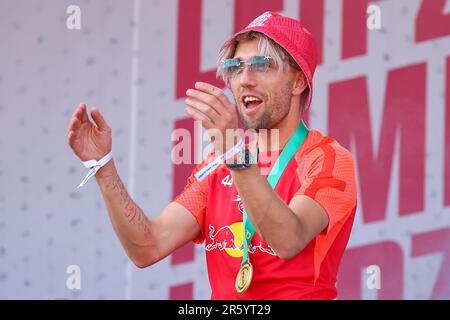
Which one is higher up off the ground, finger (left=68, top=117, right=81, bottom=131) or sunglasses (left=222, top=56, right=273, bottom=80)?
sunglasses (left=222, top=56, right=273, bottom=80)

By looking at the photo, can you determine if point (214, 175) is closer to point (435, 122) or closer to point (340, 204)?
point (340, 204)

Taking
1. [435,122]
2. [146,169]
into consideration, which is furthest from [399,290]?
[146,169]

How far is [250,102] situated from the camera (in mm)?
2635

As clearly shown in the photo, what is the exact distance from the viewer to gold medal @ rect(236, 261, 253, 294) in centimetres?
253

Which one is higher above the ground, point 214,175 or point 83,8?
point 83,8

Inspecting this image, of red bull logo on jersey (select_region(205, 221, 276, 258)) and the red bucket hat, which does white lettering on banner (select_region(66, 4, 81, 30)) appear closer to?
the red bucket hat

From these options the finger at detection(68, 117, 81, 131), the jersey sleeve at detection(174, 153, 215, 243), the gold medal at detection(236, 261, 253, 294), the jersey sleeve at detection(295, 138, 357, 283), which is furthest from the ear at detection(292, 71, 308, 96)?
the finger at detection(68, 117, 81, 131)

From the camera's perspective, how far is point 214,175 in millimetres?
2842

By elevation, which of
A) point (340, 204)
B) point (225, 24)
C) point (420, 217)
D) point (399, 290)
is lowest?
point (399, 290)

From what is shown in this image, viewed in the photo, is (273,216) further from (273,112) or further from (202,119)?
(273,112)

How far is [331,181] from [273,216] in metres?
0.34
